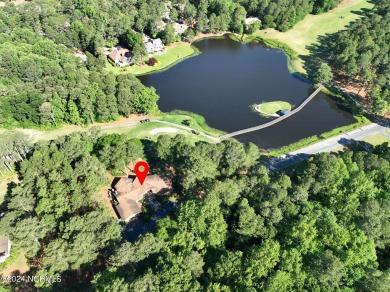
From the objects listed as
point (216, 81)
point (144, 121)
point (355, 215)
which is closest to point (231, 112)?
point (216, 81)

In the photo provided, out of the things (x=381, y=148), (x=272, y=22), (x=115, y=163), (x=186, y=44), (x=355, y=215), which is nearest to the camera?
(x=355, y=215)

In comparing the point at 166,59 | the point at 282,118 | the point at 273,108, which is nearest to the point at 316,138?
the point at 282,118

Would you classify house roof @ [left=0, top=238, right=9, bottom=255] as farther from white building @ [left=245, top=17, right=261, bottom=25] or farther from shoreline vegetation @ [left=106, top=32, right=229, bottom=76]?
white building @ [left=245, top=17, right=261, bottom=25]

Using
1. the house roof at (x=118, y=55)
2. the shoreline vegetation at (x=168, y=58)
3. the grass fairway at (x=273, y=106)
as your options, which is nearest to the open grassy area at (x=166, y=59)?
the shoreline vegetation at (x=168, y=58)

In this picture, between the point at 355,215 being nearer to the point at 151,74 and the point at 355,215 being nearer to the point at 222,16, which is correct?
the point at 151,74

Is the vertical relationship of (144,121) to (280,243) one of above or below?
below

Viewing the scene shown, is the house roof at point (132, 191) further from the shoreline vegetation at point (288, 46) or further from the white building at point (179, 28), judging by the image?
the white building at point (179, 28)
